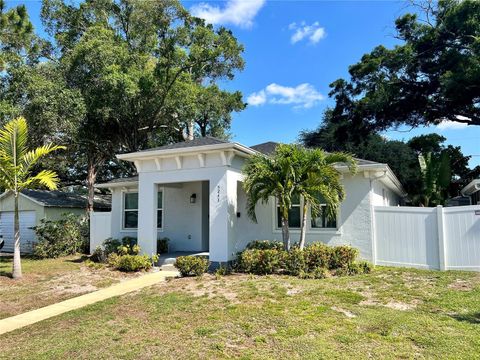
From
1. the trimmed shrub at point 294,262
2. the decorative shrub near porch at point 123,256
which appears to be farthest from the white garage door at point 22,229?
the trimmed shrub at point 294,262

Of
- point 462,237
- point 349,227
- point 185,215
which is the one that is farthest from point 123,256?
point 462,237

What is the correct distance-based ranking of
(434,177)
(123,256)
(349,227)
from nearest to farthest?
(349,227) → (123,256) → (434,177)

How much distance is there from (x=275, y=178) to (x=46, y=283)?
23.1 ft

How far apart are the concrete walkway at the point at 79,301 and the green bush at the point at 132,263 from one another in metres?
0.51

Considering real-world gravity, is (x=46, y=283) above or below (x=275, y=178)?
below

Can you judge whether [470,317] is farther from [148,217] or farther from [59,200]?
[59,200]

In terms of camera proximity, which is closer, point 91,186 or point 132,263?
point 132,263

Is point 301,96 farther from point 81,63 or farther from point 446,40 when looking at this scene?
point 81,63

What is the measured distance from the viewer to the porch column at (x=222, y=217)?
35.6 feet

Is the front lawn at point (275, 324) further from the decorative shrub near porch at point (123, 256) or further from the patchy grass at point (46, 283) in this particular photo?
the decorative shrub near porch at point (123, 256)

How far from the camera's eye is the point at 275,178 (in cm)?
1012

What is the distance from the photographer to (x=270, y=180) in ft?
33.6

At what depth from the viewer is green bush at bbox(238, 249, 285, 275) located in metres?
10.2

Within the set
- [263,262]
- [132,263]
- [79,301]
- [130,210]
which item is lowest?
[79,301]
